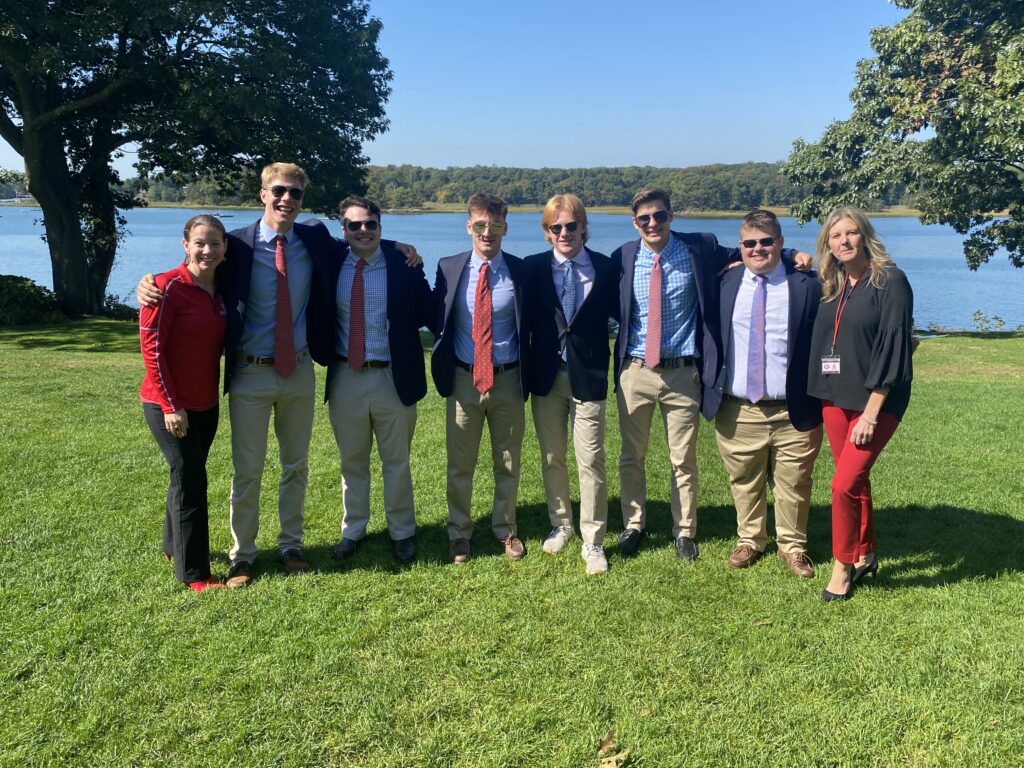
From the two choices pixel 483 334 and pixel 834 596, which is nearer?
pixel 834 596

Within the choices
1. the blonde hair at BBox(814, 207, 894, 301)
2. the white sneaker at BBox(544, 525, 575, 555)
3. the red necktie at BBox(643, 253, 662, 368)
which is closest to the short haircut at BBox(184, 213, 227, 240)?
the red necktie at BBox(643, 253, 662, 368)

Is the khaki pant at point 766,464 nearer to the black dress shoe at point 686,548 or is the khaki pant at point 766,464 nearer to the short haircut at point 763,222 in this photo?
Result: the black dress shoe at point 686,548

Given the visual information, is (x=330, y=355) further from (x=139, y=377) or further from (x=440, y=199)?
(x=440, y=199)

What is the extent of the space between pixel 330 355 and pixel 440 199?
6620 cm

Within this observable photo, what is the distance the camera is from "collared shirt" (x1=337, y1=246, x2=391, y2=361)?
13.9 ft

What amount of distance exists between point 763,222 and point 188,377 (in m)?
3.29

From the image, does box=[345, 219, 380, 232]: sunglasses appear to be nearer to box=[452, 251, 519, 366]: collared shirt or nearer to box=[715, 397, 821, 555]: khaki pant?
box=[452, 251, 519, 366]: collared shirt

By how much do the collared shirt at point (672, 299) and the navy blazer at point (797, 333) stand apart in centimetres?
18

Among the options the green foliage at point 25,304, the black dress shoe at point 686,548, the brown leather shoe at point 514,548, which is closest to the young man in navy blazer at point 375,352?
the brown leather shoe at point 514,548

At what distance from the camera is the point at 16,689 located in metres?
3.13

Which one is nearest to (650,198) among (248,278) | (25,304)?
(248,278)

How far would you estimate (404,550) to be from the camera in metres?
4.53

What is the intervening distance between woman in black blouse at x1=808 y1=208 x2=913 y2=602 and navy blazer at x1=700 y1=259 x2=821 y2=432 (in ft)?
0.33

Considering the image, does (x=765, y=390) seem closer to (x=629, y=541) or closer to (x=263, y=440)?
(x=629, y=541)
